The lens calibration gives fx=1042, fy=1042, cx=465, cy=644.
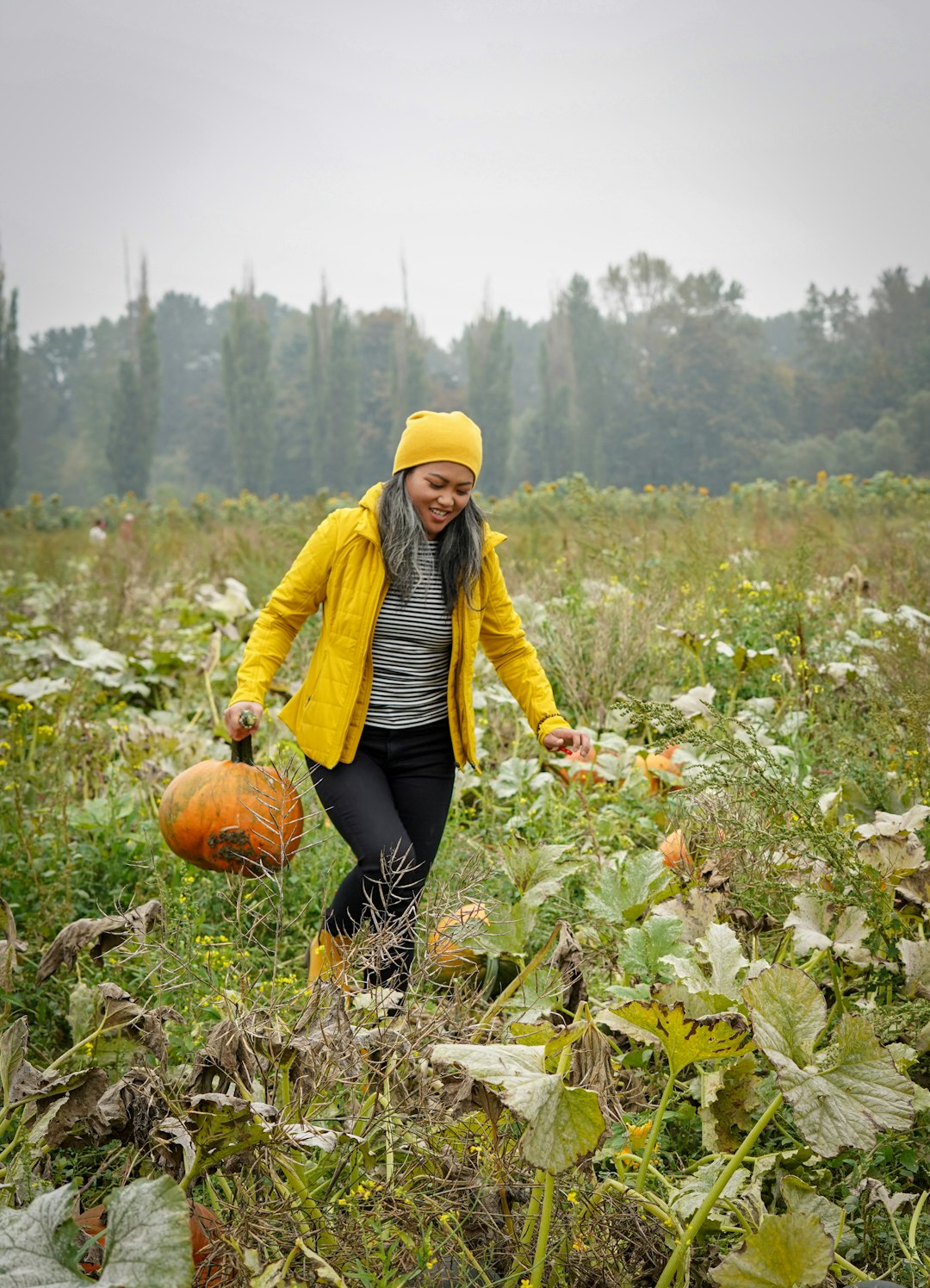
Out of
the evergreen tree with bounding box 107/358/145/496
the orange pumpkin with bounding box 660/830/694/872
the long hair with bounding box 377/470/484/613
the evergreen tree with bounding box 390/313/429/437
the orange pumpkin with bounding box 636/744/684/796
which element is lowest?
the orange pumpkin with bounding box 660/830/694/872

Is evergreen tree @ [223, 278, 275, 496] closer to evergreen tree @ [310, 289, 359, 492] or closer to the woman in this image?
evergreen tree @ [310, 289, 359, 492]

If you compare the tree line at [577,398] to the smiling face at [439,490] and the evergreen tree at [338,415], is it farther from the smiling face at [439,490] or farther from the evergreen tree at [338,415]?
the smiling face at [439,490]

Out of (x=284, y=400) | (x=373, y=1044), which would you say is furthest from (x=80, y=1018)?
(x=284, y=400)

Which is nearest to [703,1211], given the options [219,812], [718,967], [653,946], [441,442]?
[718,967]

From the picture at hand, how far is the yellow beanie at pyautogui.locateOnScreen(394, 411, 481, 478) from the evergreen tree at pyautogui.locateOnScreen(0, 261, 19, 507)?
30420 millimetres

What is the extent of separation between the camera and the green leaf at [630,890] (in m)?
2.07

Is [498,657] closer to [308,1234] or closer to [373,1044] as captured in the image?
[373,1044]

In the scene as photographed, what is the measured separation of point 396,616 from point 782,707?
5.87 ft

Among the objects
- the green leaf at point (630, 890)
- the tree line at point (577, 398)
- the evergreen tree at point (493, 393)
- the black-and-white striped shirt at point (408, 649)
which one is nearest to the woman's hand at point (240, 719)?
the black-and-white striped shirt at point (408, 649)

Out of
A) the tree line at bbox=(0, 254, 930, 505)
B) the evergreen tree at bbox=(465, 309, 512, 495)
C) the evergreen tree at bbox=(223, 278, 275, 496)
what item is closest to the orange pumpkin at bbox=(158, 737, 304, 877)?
the tree line at bbox=(0, 254, 930, 505)

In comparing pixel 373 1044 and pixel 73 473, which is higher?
pixel 73 473

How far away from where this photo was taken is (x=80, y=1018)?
5.35 feet

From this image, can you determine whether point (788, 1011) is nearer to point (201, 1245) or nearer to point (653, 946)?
point (653, 946)

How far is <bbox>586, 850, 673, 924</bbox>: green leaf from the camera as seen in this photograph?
207cm
